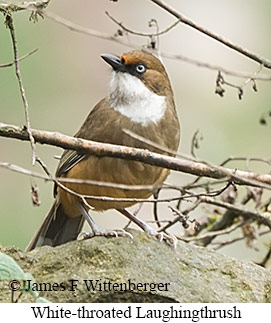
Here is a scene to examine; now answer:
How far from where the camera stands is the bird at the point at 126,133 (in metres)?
5.46

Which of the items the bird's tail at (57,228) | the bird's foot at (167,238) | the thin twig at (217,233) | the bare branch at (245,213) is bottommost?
the bird's tail at (57,228)

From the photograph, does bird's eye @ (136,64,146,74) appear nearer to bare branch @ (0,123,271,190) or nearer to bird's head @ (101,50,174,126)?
bird's head @ (101,50,174,126)

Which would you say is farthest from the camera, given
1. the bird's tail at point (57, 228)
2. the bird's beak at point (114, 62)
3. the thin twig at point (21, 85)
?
the bird's tail at point (57, 228)

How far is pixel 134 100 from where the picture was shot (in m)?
5.70

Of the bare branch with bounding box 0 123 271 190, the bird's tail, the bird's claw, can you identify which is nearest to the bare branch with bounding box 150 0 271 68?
the bare branch with bounding box 0 123 271 190

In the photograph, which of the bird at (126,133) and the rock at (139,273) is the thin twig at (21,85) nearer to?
the rock at (139,273)

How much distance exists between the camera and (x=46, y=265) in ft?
15.1

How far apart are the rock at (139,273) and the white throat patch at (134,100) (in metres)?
0.93

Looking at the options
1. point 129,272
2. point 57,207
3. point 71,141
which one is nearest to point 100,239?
point 129,272

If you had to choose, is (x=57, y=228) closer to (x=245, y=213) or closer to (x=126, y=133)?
(x=126, y=133)

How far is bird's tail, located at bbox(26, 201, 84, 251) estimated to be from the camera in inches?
238

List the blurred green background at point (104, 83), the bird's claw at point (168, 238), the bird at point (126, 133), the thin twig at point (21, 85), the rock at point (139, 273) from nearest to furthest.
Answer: the thin twig at point (21, 85) → the rock at point (139, 273) → the bird's claw at point (168, 238) → the bird at point (126, 133) → the blurred green background at point (104, 83)

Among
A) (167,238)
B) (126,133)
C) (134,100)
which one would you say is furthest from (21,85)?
(134,100)

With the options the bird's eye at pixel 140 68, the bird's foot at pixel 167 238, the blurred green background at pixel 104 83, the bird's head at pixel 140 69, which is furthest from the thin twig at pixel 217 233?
the blurred green background at pixel 104 83
